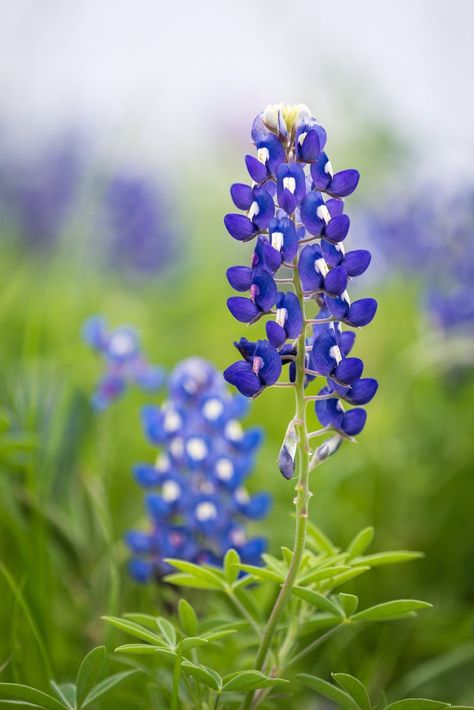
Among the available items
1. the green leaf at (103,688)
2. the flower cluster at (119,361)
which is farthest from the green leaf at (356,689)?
the flower cluster at (119,361)

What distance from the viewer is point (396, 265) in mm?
4195

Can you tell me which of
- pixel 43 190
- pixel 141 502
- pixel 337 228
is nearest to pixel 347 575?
pixel 337 228

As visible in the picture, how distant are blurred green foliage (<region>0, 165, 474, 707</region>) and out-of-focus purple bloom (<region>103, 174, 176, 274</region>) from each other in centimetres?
134

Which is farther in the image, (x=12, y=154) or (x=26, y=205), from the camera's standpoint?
(x=12, y=154)

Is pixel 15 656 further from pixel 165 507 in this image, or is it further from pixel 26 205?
pixel 26 205

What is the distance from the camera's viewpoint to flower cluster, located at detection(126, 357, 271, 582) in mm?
1886

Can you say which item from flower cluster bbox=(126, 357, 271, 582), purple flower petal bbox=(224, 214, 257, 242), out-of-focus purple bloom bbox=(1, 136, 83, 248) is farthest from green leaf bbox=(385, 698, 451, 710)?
out-of-focus purple bloom bbox=(1, 136, 83, 248)

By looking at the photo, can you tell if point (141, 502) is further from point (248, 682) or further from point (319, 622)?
point (248, 682)

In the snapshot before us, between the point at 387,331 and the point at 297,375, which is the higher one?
the point at 387,331

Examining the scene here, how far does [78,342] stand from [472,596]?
205 centimetres

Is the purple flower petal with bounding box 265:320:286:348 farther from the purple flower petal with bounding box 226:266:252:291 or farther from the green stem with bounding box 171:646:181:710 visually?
the green stem with bounding box 171:646:181:710

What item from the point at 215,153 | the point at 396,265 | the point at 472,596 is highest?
the point at 215,153

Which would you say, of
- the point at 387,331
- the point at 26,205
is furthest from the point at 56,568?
the point at 26,205

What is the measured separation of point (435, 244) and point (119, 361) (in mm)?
1902
